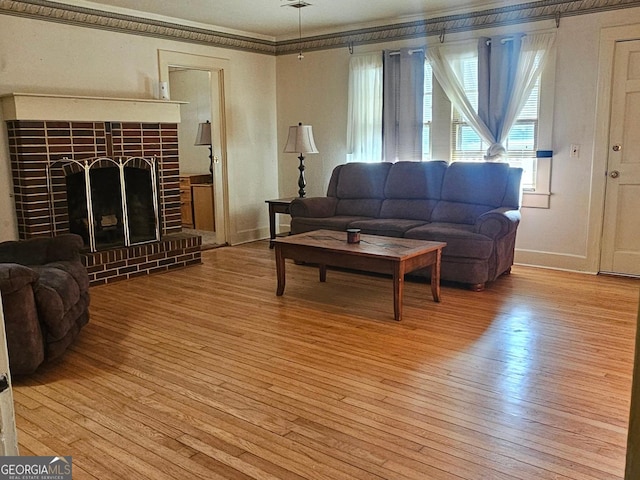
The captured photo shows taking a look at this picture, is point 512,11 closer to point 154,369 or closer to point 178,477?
point 154,369

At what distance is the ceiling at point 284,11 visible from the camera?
520 centimetres

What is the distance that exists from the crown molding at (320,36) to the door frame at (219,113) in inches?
7.5

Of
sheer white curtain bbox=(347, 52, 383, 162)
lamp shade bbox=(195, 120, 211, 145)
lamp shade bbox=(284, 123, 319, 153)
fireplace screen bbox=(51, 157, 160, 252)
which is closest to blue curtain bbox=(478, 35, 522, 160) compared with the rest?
sheer white curtain bbox=(347, 52, 383, 162)

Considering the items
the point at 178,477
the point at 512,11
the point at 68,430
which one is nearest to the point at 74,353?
the point at 68,430

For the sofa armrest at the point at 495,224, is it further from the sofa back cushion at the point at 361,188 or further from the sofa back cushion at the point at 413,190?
the sofa back cushion at the point at 361,188

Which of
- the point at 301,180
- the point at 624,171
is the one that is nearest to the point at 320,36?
the point at 301,180

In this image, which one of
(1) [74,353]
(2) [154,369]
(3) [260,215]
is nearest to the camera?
(2) [154,369]

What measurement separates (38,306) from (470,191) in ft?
12.5

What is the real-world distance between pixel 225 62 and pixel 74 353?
13.9 ft

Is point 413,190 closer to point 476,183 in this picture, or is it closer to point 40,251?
point 476,183

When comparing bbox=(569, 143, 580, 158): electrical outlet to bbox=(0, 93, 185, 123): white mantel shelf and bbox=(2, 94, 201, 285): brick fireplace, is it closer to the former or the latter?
bbox=(2, 94, 201, 285): brick fireplace

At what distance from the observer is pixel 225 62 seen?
6.46m

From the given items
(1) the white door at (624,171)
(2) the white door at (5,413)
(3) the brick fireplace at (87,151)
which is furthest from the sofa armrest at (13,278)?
(1) the white door at (624,171)

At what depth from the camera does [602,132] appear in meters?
4.88
